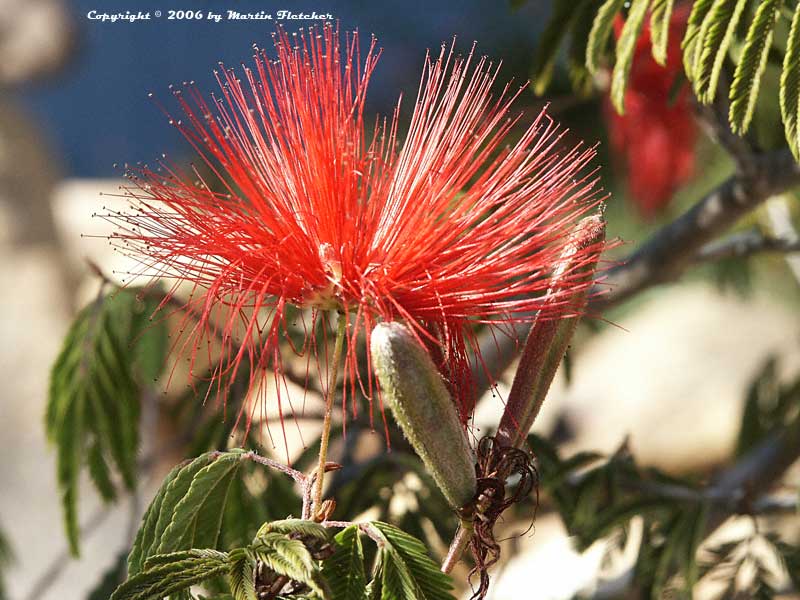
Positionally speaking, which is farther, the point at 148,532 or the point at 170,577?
the point at 148,532

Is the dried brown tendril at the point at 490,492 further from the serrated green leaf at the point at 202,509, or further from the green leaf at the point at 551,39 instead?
the green leaf at the point at 551,39

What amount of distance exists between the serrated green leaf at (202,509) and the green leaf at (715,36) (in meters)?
0.59

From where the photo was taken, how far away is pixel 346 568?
0.78 meters

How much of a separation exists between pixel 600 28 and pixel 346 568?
26.0 inches

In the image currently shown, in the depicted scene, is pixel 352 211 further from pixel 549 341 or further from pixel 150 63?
pixel 150 63

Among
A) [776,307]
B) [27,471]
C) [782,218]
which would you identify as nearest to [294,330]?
[782,218]

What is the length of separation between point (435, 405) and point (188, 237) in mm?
317

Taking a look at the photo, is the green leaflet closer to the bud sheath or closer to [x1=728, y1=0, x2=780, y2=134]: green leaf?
the bud sheath

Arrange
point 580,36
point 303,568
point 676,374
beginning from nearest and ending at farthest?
1. point 303,568
2. point 580,36
3. point 676,374

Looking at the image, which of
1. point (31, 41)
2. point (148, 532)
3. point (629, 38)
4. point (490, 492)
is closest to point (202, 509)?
point (148, 532)

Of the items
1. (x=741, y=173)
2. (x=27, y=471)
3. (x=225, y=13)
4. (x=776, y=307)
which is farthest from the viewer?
(x=776, y=307)

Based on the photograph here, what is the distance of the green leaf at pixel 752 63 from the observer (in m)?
0.91

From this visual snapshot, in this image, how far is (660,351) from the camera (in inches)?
207

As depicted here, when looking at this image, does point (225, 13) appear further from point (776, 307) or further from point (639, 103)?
point (776, 307)
